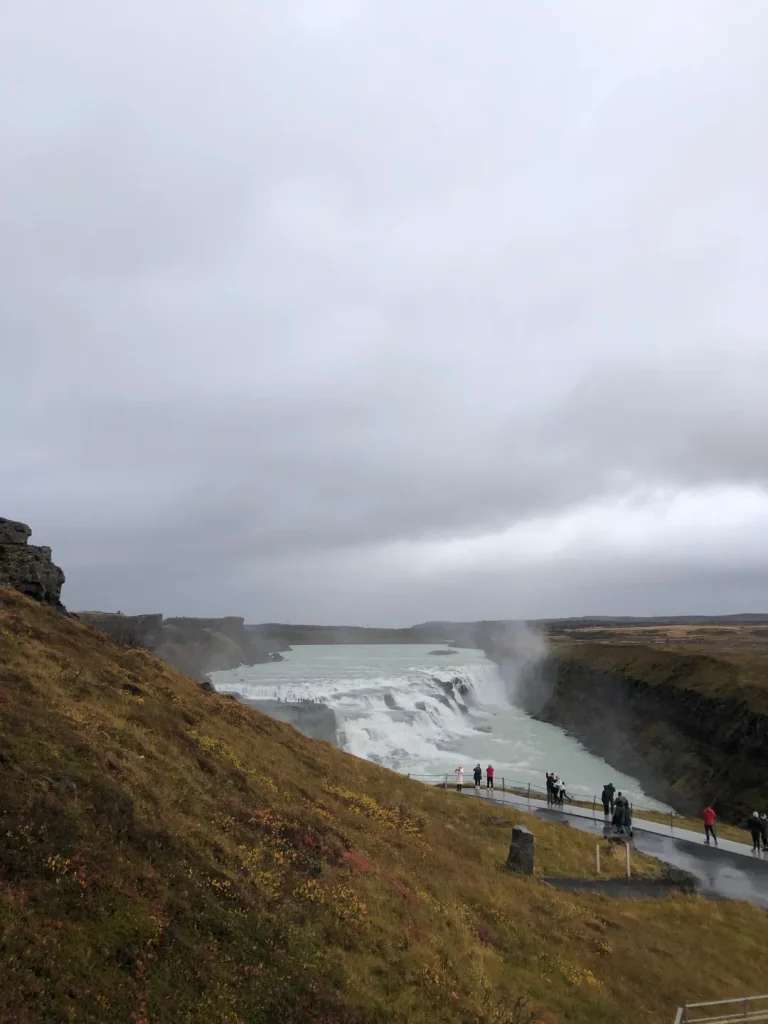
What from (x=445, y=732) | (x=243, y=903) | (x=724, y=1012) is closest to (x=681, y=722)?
(x=445, y=732)

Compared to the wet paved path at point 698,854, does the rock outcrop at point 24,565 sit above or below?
above

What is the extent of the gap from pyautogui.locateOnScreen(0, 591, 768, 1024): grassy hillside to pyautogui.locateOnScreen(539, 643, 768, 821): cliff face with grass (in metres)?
29.5

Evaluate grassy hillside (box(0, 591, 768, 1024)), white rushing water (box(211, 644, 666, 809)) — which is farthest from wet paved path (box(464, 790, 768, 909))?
white rushing water (box(211, 644, 666, 809))

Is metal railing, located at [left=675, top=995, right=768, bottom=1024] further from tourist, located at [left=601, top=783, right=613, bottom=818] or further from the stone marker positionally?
tourist, located at [left=601, top=783, right=613, bottom=818]

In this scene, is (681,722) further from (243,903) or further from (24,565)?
(243,903)

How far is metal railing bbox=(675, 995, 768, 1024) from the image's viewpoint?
39.8ft

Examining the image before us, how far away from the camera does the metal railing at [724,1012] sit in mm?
12125

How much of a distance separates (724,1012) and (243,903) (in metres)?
10.7

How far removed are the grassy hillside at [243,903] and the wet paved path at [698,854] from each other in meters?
2.74

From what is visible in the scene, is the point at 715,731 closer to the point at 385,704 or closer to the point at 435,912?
the point at 385,704

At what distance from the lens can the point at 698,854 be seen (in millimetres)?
27125

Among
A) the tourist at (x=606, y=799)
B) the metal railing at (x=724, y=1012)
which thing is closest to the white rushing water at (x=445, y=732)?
the tourist at (x=606, y=799)

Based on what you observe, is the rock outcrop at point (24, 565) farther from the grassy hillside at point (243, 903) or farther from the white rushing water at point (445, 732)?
the white rushing water at point (445, 732)

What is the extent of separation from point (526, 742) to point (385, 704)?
17.7 meters
